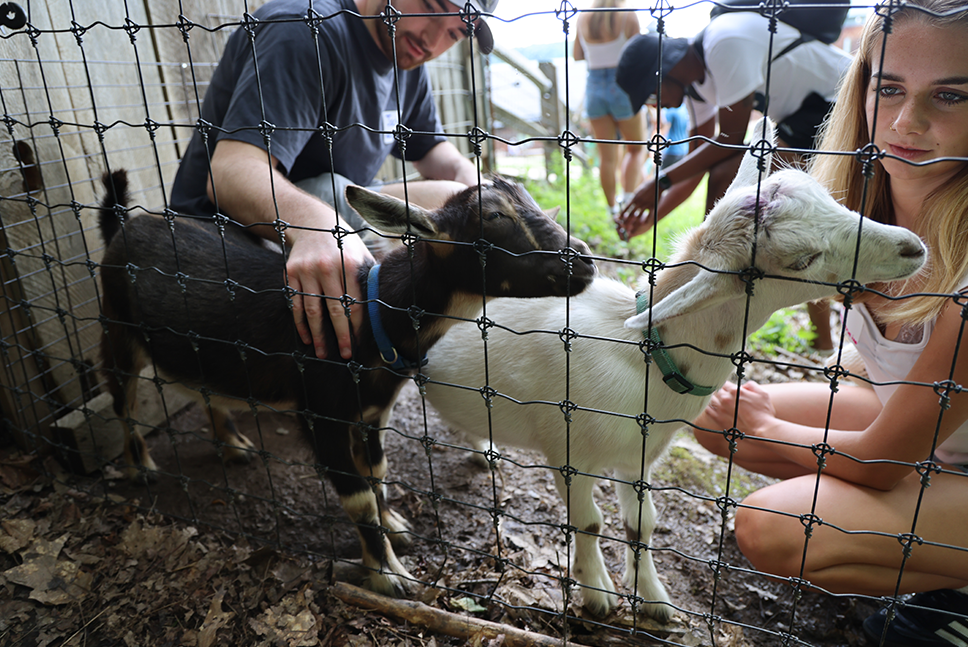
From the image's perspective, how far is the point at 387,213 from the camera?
204 centimetres

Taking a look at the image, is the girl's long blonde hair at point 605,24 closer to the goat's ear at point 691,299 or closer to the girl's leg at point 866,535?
the girl's leg at point 866,535

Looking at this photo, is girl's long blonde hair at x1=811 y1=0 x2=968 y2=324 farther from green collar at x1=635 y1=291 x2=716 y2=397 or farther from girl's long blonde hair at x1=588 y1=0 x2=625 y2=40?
girl's long blonde hair at x1=588 y1=0 x2=625 y2=40

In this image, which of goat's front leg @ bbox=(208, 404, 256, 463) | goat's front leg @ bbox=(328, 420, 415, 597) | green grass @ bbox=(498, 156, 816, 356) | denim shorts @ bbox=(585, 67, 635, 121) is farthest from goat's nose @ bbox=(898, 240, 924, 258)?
denim shorts @ bbox=(585, 67, 635, 121)

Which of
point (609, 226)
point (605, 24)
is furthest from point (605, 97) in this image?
point (609, 226)

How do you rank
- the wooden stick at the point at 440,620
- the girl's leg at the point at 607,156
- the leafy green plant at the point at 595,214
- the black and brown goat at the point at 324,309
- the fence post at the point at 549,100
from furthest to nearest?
the fence post at the point at 549,100, the girl's leg at the point at 607,156, the leafy green plant at the point at 595,214, the wooden stick at the point at 440,620, the black and brown goat at the point at 324,309

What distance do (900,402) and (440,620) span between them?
5.68 ft

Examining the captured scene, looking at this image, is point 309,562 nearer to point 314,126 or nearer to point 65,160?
point 314,126

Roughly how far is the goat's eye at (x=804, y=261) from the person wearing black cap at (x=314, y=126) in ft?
3.59

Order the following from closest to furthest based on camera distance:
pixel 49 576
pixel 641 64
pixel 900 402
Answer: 1. pixel 900 402
2. pixel 49 576
3. pixel 641 64

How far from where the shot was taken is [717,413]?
274cm

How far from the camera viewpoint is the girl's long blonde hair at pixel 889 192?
174 cm

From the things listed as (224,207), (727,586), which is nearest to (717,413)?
(727,586)

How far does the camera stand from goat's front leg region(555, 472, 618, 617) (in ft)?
7.90

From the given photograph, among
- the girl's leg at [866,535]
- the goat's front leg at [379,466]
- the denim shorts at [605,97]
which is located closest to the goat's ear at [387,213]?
the goat's front leg at [379,466]
